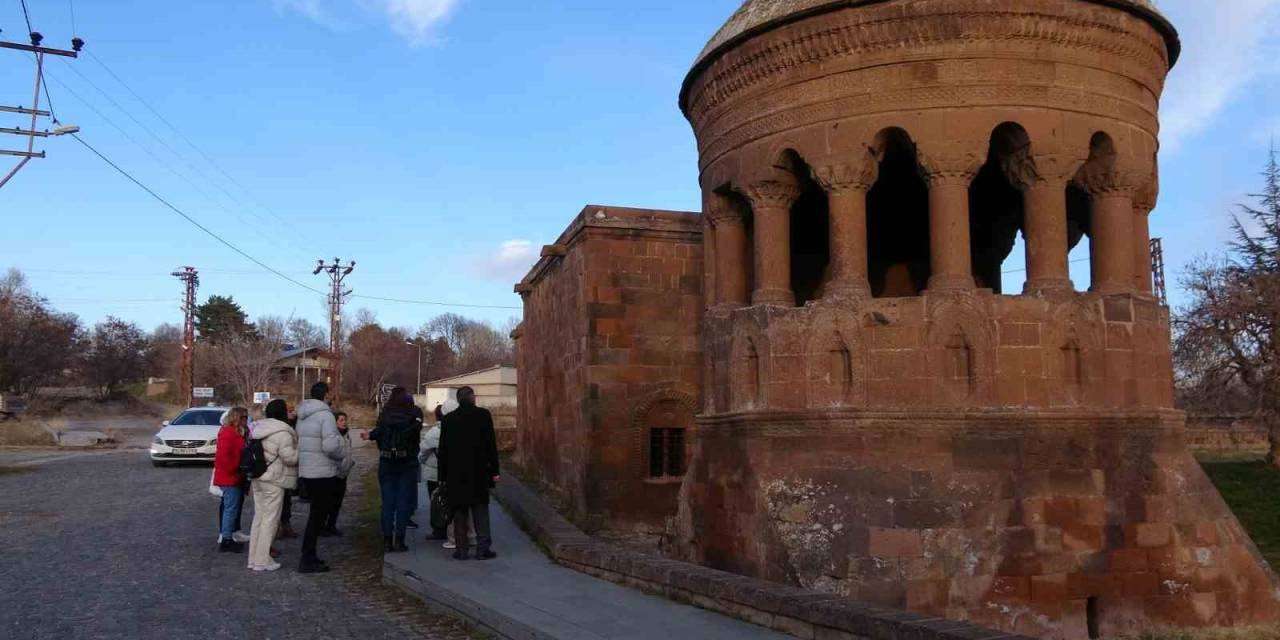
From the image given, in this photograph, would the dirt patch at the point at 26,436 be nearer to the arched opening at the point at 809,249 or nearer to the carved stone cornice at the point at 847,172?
the arched opening at the point at 809,249

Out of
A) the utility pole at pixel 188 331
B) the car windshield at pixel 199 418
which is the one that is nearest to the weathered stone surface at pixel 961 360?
the car windshield at pixel 199 418

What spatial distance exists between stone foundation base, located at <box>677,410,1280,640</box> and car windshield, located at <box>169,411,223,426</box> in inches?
687

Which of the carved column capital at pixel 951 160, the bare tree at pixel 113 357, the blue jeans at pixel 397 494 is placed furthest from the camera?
the bare tree at pixel 113 357

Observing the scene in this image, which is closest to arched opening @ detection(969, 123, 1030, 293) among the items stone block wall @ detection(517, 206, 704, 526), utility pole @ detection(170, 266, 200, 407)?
stone block wall @ detection(517, 206, 704, 526)

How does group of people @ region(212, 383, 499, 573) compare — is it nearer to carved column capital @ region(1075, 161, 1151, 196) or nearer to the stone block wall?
the stone block wall

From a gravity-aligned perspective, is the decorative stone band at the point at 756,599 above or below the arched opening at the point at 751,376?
below

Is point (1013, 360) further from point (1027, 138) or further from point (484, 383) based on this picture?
point (484, 383)

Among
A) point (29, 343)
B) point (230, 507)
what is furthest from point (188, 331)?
point (230, 507)

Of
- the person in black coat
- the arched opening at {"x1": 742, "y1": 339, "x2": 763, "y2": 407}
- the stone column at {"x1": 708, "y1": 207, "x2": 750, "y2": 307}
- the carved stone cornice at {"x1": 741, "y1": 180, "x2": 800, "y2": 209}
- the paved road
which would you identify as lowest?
the paved road

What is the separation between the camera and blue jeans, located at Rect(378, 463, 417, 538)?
1006cm

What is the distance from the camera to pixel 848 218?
8.93m

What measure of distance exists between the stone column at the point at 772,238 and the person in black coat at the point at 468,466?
2.99 meters

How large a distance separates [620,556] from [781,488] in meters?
1.56

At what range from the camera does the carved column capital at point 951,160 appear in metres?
8.50
